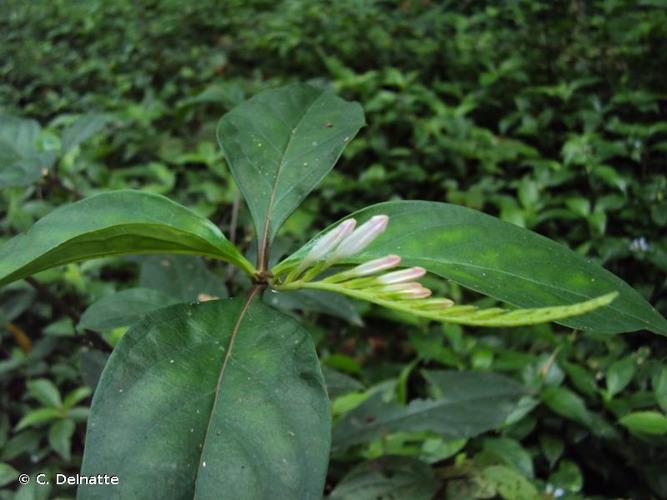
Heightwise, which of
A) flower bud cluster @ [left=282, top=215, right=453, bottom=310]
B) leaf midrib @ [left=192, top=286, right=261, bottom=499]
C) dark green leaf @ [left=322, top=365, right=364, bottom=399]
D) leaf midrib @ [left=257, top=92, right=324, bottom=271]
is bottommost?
dark green leaf @ [left=322, top=365, right=364, bottom=399]

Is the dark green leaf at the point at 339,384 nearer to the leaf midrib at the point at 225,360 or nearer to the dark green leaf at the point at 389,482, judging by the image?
the dark green leaf at the point at 389,482

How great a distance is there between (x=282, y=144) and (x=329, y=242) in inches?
10.7

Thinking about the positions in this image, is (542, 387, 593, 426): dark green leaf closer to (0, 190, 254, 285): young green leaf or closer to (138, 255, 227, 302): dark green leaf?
(138, 255, 227, 302): dark green leaf

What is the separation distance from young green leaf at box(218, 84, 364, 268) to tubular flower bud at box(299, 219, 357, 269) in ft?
0.35

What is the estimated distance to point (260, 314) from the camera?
0.59 m

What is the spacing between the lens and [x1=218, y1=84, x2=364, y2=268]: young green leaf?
70 cm

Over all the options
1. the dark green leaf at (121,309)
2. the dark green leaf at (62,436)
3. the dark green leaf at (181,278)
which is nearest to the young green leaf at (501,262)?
the dark green leaf at (121,309)

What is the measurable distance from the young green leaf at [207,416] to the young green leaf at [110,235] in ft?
0.23

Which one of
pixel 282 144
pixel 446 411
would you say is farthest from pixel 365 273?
pixel 446 411

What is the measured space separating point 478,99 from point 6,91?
7.35 ft

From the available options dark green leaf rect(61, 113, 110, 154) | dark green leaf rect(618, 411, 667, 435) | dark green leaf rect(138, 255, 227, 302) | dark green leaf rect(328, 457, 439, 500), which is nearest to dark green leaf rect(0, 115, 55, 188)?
dark green leaf rect(61, 113, 110, 154)

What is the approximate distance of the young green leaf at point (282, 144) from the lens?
2.31ft

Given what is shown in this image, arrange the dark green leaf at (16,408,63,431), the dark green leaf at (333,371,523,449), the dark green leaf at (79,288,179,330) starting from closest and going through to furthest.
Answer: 1. the dark green leaf at (79,288,179,330)
2. the dark green leaf at (333,371,523,449)
3. the dark green leaf at (16,408,63,431)

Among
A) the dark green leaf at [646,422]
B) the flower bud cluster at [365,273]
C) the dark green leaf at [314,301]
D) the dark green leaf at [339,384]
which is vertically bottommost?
the dark green leaf at [646,422]
